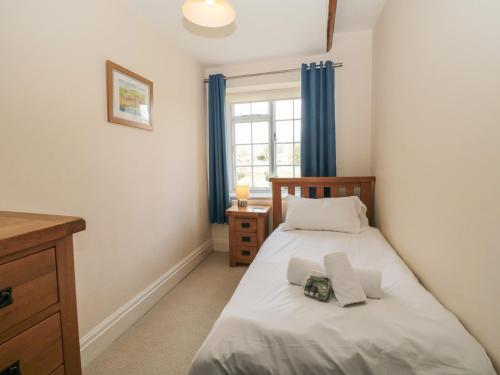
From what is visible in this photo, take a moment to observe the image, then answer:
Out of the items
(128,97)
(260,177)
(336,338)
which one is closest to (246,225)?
(260,177)

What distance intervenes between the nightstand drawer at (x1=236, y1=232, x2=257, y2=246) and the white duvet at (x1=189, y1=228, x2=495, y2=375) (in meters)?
1.56

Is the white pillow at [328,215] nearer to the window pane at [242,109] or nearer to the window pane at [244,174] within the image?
the window pane at [244,174]

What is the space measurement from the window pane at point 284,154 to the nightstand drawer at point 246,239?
94cm

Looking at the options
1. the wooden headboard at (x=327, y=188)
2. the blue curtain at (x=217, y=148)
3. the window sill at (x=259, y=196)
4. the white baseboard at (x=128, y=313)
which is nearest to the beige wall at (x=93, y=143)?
the white baseboard at (x=128, y=313)

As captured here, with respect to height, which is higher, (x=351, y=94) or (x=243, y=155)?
(x=351, y=94)

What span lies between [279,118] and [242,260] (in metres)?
1.67

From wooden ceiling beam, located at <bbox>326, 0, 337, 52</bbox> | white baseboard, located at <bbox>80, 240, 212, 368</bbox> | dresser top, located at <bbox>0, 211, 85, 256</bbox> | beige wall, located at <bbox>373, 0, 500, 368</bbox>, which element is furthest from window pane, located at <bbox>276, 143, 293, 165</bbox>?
dresser top, located at <bbox>0, 211, 85, 256</bbox>

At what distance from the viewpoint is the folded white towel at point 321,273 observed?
1097mm

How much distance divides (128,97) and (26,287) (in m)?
1.44

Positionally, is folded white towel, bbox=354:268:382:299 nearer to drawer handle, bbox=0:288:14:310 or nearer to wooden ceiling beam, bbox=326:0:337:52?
drawer handle, bbox=0:288:14:310

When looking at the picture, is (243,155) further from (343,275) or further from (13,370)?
(13,370)

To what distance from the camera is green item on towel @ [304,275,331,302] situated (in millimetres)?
1078

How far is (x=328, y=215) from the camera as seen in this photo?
Result: 2.19 m

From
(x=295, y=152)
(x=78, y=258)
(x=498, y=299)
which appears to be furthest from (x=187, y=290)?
(x=498, y=299)
